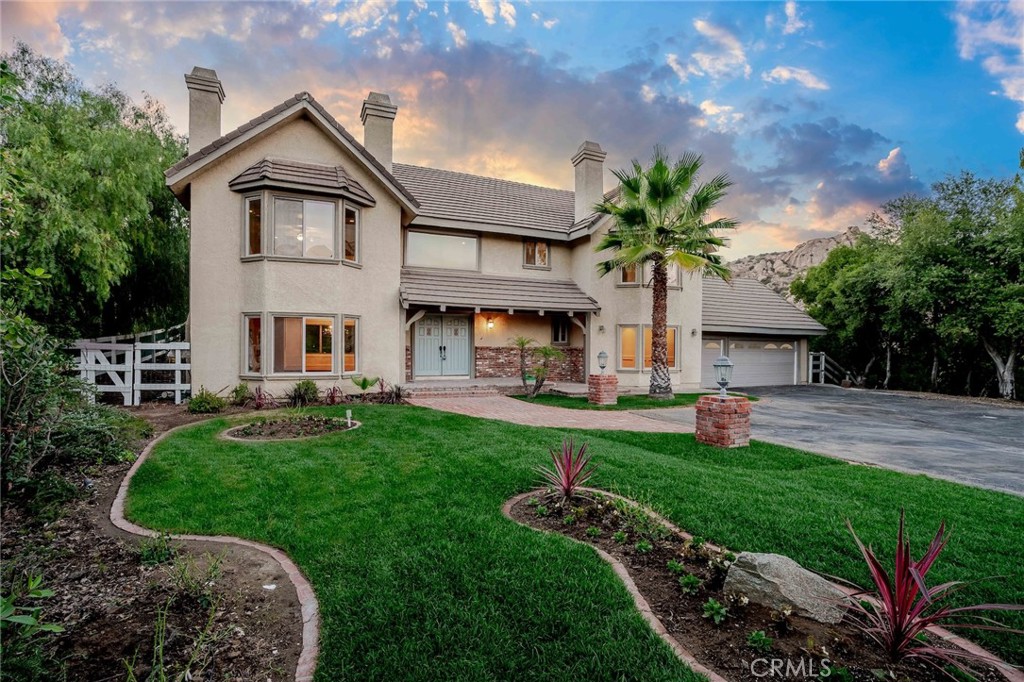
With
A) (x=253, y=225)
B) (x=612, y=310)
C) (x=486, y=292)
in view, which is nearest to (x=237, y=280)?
(x=253, y=225)

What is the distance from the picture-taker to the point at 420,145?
1891 centimetres

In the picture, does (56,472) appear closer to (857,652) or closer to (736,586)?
(736,586)

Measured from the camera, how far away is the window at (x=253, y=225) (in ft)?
40.6

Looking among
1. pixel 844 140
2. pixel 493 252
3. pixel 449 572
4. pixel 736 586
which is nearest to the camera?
pixel 736 586

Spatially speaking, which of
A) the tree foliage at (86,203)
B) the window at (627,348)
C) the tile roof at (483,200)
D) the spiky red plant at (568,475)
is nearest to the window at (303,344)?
the tree foliage at (86,203)

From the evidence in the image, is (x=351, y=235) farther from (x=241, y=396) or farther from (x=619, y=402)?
(x=619, y=402)

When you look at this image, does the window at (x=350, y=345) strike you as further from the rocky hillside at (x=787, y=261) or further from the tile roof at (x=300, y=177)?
the rocky hillside at (x=787, y=261)

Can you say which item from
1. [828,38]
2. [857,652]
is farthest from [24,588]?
[828,38]

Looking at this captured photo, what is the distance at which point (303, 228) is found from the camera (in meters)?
12.6

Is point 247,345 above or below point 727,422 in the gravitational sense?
above

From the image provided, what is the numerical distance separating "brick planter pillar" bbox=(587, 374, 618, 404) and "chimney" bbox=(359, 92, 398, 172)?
31.6 feet

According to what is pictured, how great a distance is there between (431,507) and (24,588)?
118 inches

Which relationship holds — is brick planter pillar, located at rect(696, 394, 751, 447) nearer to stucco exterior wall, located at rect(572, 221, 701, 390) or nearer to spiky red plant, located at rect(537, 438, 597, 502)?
spiky red plant, located at rect(537, 438, 597, 502)

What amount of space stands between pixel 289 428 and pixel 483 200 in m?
12.1
